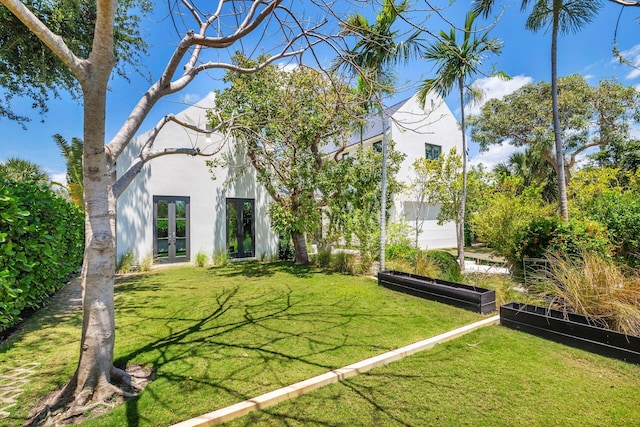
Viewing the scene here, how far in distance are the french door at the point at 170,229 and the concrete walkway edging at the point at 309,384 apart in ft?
34.6

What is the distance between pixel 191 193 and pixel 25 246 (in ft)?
25.7

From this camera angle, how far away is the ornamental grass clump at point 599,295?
3914 millimetres

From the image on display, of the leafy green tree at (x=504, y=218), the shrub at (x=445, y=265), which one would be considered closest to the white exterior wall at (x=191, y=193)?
the shrub at (x=445, y=265)

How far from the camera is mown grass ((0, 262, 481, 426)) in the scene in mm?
2934

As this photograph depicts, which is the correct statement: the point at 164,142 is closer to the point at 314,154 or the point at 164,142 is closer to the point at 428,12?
the point at 314,154

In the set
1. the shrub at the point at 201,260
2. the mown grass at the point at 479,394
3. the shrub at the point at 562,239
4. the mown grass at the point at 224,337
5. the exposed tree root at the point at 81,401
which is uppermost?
the shrub at the point at 562,239

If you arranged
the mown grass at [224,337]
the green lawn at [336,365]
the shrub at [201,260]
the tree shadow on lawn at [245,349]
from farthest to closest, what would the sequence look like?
1. the shrub at [201,260]
2. the tree shadow on lawn at [245,349]
3. the mown grass at [224,337]
4. the green lawn at [336,365]

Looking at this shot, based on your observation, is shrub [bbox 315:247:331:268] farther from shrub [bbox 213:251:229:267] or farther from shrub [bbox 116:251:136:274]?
shrub [bbox 116:251:136:274]

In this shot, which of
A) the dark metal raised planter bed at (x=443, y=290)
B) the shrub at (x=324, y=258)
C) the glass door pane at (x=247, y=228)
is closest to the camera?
the dark metal raised planter bed at (x=443, y=290)

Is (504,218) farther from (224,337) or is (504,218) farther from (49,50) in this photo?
(49,50)

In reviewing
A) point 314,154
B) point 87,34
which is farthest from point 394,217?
point 87,34

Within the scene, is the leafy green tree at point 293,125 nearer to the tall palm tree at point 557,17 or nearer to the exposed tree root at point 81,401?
the tall palm tree at point 557,17

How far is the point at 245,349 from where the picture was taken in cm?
396

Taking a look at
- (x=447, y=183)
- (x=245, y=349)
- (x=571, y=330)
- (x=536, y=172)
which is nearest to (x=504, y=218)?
(x=447, y=183)
